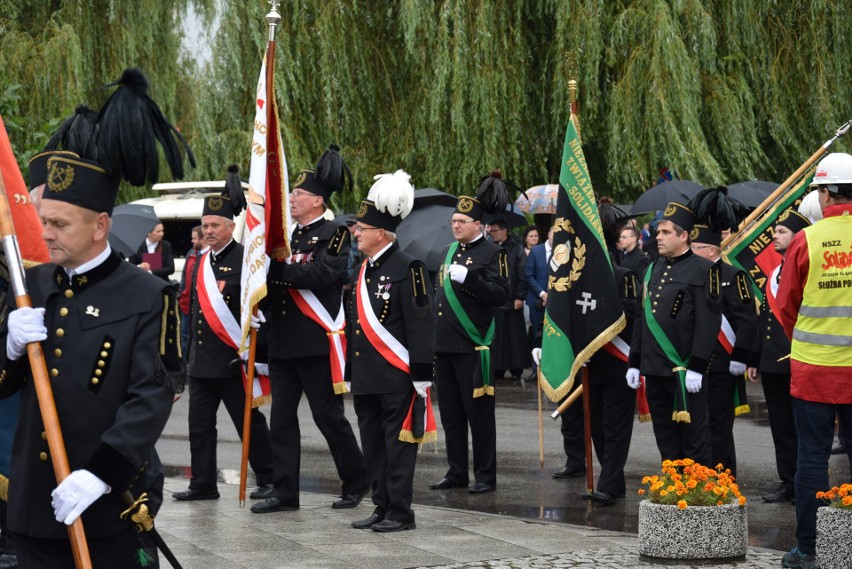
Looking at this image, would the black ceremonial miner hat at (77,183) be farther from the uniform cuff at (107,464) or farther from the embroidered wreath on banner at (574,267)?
the embroidered wreath on banner at (574,267)

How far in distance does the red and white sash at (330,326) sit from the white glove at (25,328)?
4.69 metres

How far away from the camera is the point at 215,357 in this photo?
9.70 m

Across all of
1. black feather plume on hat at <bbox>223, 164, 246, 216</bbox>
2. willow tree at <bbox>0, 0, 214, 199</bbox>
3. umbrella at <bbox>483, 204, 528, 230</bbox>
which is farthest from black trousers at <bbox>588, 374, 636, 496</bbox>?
willow tree at <bbox>0, 0, 214, 199</bbox>

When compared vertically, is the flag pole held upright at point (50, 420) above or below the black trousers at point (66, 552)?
above

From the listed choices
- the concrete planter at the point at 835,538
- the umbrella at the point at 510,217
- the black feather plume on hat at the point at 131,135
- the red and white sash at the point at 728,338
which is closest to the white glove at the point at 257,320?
the red and white sash at the point at 728,338

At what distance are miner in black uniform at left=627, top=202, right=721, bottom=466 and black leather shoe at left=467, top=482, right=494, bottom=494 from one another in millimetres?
1427

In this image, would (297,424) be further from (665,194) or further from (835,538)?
(665,194)

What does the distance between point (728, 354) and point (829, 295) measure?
9.82 feet

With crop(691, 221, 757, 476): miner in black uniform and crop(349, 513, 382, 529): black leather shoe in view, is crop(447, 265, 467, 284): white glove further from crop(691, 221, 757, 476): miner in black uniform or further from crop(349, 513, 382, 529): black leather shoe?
crop(349, 513, 382, 529): black leather shoe

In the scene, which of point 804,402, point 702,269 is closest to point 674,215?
point 702,269

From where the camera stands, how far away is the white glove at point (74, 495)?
430 cm

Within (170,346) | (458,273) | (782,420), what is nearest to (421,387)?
(458,273)

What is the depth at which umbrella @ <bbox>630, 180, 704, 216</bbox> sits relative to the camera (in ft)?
54.0

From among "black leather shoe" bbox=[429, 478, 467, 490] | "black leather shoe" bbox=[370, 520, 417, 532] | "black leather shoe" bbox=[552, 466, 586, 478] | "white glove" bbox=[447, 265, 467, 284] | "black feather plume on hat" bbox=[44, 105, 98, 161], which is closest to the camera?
"black feather plume on hat" bbox=[44, 105, 98, 161]
